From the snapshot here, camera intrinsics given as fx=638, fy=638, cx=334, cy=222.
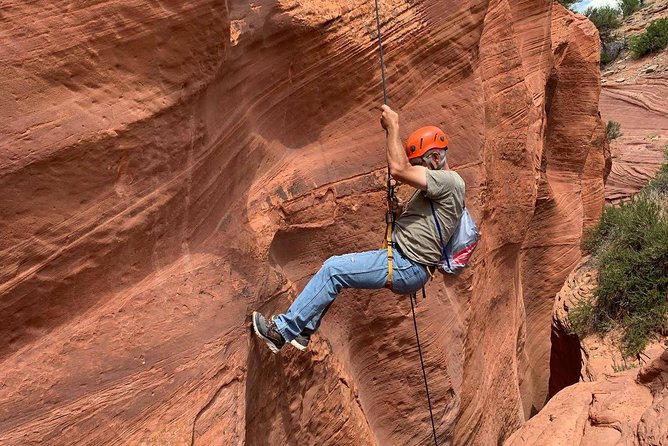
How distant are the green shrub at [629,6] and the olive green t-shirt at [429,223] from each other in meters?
29.0

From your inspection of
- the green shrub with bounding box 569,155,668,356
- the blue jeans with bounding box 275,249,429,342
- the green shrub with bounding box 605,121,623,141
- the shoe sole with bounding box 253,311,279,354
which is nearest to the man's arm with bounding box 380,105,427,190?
the blue jeans with bounding box 275,249,429,342

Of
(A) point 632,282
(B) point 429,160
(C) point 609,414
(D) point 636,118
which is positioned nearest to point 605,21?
(D) point 636,118

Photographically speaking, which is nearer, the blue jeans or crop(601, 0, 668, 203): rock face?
the blue jeans

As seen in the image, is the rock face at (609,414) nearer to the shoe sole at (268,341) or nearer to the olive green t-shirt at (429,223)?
the olive green t-shirt at (429,223)

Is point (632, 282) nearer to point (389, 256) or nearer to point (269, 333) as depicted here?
point (389, 256)

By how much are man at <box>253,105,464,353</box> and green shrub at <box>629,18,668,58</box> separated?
2077cm

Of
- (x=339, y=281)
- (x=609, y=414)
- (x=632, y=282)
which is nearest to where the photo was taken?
(x=339, y=281)

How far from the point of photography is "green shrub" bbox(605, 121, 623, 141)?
1848 centimetres

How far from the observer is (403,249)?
4289 mm

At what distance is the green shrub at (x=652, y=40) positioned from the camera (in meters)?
21.4

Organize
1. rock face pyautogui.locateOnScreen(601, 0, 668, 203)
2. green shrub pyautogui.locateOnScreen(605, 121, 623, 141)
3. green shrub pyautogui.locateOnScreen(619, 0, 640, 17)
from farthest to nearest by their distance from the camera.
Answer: green shrub pyautogui.locateOnScreen(619, 0, 640, 17) < green shrub pyautogui.locateOnScreen(605, 121, 623, 141) < rock face pyautogui.locateOnScreen(601, 0, 668, 203)


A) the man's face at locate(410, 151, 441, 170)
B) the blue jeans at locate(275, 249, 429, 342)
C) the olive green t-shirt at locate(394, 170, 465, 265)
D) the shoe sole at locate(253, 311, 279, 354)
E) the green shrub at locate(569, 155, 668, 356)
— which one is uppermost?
the man's face at locate(410, 151, 441, 170)

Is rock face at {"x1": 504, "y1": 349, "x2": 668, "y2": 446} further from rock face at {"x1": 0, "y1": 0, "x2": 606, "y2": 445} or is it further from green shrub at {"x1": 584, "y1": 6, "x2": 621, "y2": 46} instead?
green shrub at {"x1": 584, "y1": 6, "x2": 621, "y2": 46}

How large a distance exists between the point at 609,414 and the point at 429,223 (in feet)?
10.1
